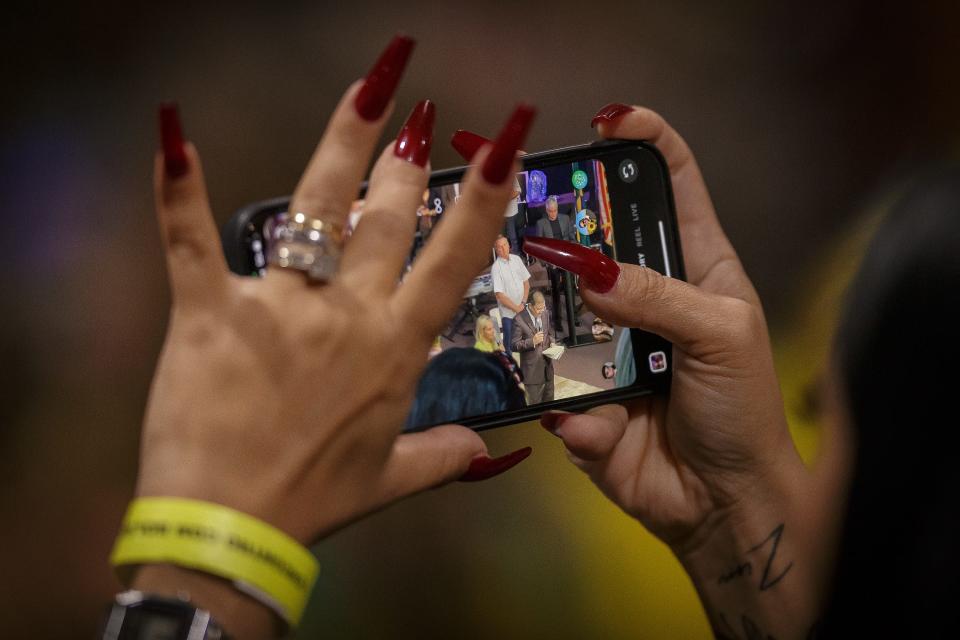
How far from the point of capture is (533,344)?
65cm

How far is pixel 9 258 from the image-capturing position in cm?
95

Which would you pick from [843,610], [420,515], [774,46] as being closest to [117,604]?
[843,610]

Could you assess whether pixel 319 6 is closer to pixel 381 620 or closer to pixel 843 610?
pixel 381 620

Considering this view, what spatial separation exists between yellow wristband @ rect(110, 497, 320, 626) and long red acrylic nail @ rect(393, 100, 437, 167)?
0.24 metres

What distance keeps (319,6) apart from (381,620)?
85cm

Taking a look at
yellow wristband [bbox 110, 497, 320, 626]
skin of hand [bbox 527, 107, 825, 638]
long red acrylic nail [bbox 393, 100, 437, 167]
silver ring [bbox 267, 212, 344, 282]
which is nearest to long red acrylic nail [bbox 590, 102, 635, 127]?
skin of hand [bbox 527, 107, 825, 638]

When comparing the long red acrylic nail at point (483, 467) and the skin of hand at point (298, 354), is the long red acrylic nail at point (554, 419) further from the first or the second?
the skin of hand at point (298, 354)

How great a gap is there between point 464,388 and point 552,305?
11 cm

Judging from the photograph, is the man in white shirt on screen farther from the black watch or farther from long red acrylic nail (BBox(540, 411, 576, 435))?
the black watch

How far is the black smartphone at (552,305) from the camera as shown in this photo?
0.64 metres

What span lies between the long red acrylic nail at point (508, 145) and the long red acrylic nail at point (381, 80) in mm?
78

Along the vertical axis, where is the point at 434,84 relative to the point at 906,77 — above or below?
below

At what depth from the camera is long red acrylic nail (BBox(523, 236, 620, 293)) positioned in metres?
0.55

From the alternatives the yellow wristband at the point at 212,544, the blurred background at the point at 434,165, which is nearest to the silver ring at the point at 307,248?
the yellow wristband at the point at 212,544
